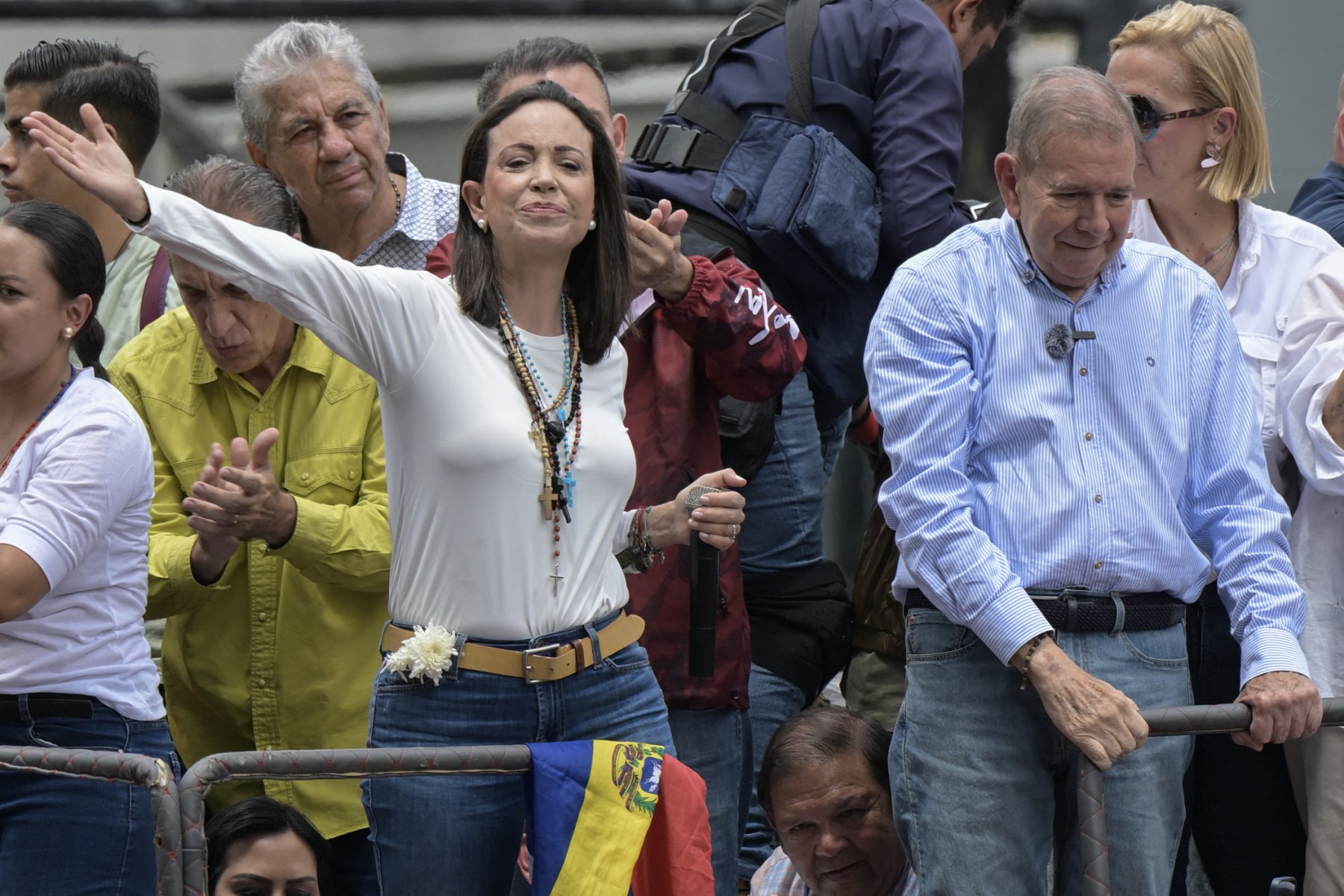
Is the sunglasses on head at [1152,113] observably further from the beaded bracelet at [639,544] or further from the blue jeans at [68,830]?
the blue jeans at [68,830]

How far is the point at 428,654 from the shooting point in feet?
9.46

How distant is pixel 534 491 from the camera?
9.78ft

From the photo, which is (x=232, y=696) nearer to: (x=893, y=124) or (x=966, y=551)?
(x=966, y=551)

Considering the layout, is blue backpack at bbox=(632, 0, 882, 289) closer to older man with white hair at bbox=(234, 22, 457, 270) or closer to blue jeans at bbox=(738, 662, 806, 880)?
older man with white hair at bbox=(234, 22, 457, 270)

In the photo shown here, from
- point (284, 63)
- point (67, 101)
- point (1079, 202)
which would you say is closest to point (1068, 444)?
point (1079, 202)

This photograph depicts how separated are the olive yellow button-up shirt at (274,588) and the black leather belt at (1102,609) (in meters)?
1.31

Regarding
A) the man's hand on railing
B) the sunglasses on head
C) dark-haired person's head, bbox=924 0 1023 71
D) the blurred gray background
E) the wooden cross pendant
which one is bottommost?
the man's hand on railing

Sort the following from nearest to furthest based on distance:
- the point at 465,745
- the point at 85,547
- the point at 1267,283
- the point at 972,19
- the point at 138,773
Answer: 1. the point at 138,773
2. the point at 465,745
3. the point at 85,547
4. the point at 1267,283
5. the point at 972,19

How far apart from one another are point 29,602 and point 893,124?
2234 millimetres

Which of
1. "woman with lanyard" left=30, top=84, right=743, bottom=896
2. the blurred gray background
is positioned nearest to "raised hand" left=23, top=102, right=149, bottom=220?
"woman with lanyard" left=30, top=84, right=743, bottom=896

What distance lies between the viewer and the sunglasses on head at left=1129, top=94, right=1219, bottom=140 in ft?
13.2

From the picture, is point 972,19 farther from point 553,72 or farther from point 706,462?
point 706,462

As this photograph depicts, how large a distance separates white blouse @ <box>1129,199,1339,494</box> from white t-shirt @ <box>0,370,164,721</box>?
7.23 ft

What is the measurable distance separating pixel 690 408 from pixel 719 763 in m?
0.75
